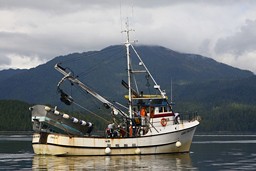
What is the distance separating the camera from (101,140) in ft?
182

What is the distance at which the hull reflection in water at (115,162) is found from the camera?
145ft

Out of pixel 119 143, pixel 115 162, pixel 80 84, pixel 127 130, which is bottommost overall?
pixel 115 162

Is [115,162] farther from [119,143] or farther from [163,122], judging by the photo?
[163,122]

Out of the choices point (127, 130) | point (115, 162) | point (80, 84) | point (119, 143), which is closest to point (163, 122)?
point (127, 130)

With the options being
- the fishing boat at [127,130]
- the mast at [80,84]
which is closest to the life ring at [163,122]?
the fishing boat at [127,130]

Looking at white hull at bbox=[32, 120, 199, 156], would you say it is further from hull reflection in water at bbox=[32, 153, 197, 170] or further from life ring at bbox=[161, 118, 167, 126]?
hull reflection in water at bbox=[32, 153, 197, 170]

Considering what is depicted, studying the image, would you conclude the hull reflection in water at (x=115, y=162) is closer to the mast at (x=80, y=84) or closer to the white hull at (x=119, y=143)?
the white hull at (x=119, y=143)

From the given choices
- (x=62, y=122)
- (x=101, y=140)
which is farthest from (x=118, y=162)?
(x=62, y=122)

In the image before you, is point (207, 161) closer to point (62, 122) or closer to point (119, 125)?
point (119, 125)

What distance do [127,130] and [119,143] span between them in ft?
8.57

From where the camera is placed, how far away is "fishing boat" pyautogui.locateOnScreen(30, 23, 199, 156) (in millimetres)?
55656

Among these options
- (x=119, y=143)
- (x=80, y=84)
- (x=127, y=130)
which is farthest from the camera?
(x=127, y=130)

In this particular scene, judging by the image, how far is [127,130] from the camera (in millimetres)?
58062

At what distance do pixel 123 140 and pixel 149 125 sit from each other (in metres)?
3.26
